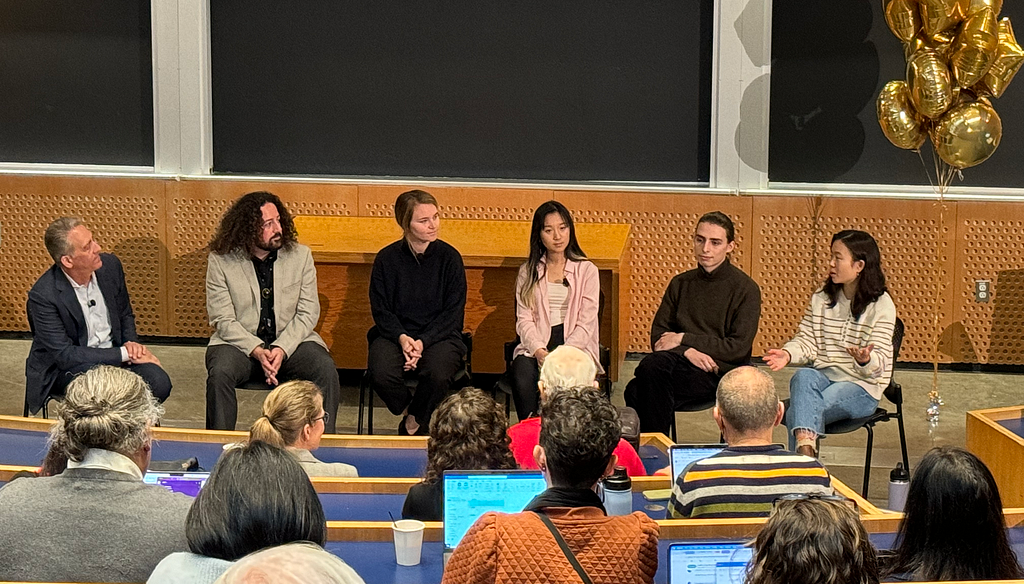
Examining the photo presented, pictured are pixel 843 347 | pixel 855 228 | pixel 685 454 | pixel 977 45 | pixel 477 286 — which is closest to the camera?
pixel 685 454

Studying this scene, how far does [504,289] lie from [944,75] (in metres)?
2.56

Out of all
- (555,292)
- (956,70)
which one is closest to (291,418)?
(555,292)

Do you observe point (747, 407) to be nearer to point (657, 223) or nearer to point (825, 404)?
point (825, 404)

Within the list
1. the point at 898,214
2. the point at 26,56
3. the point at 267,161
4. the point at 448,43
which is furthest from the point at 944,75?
the point at 26,56

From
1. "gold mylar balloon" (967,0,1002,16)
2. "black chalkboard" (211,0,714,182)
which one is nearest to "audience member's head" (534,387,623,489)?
"gold mylar balloon" (967,0,1002,16)

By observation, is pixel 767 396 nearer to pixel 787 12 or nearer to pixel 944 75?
pixel 944 75

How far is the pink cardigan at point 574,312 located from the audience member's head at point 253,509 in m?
3.75

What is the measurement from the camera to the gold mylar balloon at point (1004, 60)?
633cm

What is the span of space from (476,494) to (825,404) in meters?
2.57

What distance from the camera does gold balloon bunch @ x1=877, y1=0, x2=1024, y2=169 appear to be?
6.24 metres

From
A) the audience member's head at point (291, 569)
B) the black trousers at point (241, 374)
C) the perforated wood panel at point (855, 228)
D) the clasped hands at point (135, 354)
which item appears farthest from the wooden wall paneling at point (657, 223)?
the audience member's head at point (291, 569)

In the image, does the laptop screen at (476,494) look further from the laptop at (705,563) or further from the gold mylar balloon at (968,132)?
the gold mylar balloon at (968,132)

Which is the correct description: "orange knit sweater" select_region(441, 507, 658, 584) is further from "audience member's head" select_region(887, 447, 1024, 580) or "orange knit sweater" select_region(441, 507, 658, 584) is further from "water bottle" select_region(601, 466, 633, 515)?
"water bottle" select_region(601, 466, 633, 515)

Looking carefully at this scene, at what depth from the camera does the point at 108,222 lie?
312 inches
